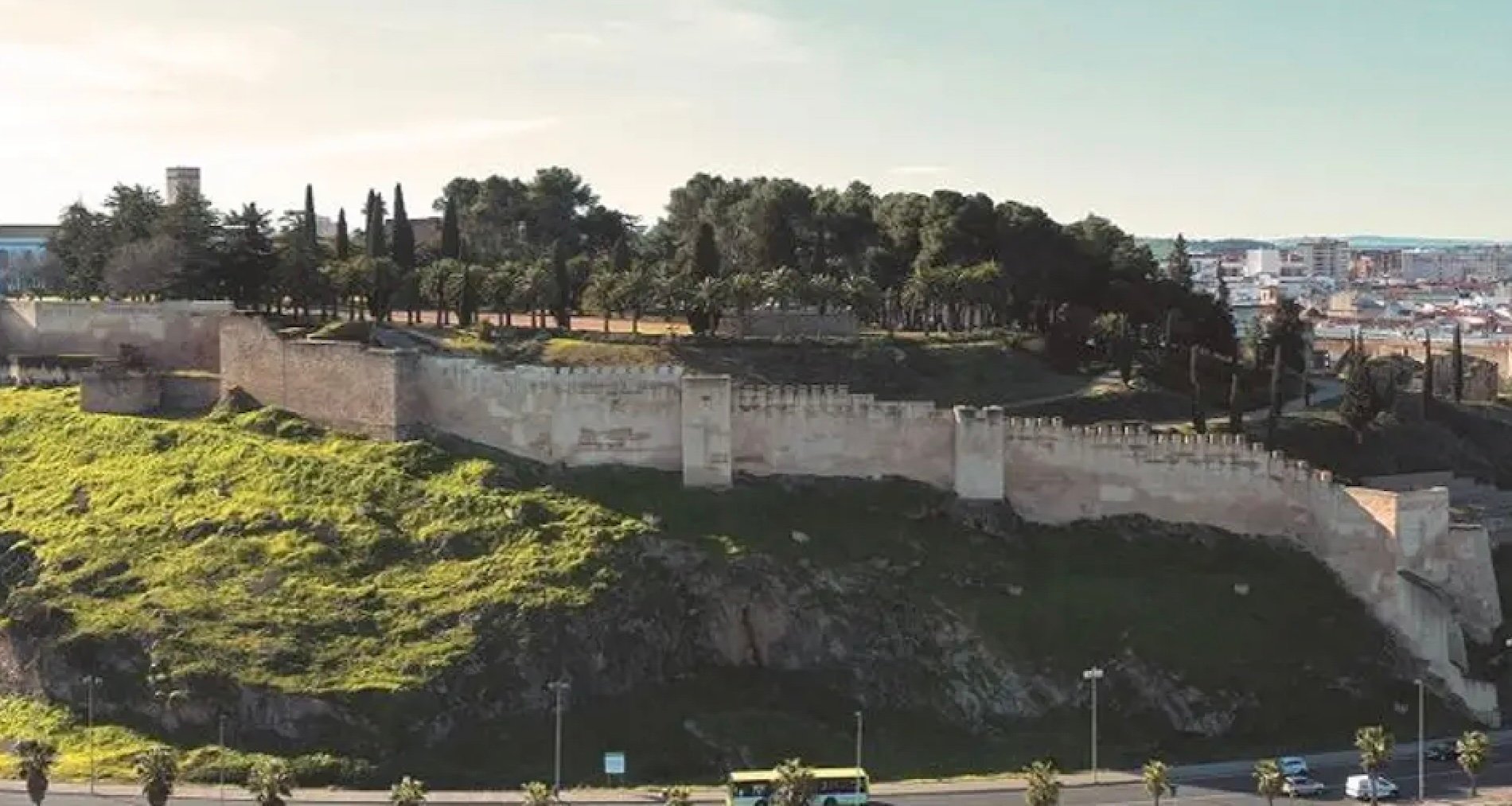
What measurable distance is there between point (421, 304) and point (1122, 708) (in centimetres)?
4007

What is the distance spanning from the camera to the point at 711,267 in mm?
73312

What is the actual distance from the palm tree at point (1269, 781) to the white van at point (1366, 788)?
2.04 metres

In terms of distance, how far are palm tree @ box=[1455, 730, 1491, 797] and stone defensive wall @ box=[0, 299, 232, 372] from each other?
3959cm

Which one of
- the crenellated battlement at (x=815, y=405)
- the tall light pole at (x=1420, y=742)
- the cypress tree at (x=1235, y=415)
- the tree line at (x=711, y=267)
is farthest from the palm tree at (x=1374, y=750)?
the tree line at (x=711, y=267)

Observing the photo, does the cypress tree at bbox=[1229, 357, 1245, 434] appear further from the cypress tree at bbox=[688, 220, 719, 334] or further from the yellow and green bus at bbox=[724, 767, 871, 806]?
the yellow and green bus at bbox=[724, 767, 871, 806]

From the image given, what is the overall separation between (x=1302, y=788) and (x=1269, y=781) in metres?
3.45

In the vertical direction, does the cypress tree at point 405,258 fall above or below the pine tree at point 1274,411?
above

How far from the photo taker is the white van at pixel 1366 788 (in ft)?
124

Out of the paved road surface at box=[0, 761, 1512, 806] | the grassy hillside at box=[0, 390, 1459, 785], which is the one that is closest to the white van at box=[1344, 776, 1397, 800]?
the paved road surface at box=[0, 761, 1512, 806]

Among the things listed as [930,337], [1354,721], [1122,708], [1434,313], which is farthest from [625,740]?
[1434,313]

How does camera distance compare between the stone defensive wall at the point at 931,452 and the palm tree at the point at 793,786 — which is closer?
the palm tree at the point at 793,786

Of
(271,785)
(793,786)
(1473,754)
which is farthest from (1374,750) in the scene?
(271,785)

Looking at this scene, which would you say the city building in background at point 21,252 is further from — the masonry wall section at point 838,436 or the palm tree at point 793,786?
the palm tree at point 793,786

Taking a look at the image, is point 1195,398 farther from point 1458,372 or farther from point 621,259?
point 621,259
